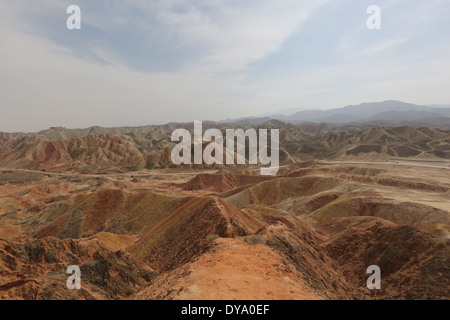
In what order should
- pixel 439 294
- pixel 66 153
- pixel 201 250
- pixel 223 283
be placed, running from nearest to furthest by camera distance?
pixel 223 283 < pixel 439 294 < pixel 201 250 < pixel 66 153

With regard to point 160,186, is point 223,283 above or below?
above

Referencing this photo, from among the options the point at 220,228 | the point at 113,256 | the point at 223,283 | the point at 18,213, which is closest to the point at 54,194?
the point at 18,213

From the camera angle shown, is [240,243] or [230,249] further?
[240,243]

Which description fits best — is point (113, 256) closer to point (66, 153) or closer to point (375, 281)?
point (375, 281)

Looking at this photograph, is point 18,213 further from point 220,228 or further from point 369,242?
point 369,242

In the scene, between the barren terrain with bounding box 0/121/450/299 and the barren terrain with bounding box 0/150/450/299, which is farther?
the barren terrain with bounding box 0/121/450/299

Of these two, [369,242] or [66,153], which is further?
[66,153]

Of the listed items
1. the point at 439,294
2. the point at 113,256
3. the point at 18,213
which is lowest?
the point at 18,213

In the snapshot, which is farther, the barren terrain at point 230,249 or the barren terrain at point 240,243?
the barren terrain at point 240,243

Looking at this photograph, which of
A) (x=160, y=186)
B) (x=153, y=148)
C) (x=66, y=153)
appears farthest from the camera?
(x=153, y=148)
